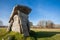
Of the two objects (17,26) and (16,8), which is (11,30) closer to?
(17,26)

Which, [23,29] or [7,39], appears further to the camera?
[23,29]

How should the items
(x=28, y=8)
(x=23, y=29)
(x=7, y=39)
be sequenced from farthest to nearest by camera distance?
(x=28, y=8) < (x=23, y=29) < (x=7, y=39)

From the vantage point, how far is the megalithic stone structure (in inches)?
899

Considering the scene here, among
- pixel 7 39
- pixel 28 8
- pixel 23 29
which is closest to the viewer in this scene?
pixel 7 39

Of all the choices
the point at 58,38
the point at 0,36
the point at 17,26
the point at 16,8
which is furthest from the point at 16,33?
the point at 58,38

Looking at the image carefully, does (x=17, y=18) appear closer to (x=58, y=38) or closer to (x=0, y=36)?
(x=0, y=36)

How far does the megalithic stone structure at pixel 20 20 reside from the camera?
22.8m

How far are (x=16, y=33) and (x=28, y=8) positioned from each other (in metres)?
5.12

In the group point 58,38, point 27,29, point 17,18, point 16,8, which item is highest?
point 16,8

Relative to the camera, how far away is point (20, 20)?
22.9m

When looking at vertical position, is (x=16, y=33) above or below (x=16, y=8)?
below

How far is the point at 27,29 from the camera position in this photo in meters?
23.6

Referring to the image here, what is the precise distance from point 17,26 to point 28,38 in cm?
316

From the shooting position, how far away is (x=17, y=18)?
77.2 feet
